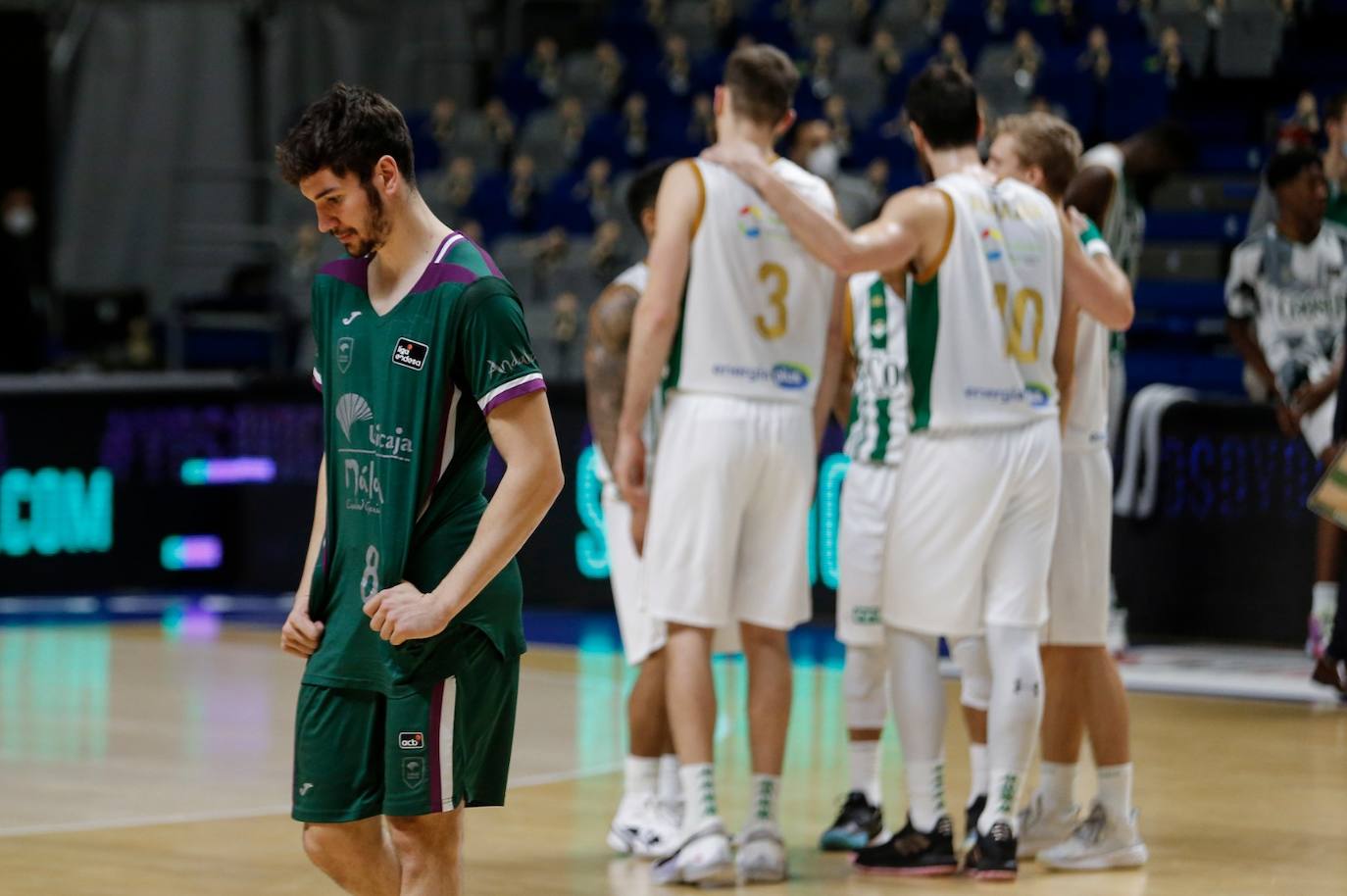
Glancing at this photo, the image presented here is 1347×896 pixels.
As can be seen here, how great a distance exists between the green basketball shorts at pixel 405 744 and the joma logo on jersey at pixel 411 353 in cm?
48

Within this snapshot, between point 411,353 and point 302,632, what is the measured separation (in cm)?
55

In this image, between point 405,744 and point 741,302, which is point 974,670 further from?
point 405,744

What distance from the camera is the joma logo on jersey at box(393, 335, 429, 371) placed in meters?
3.97

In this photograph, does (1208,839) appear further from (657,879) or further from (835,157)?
(835,157)

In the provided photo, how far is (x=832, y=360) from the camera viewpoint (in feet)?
20.9

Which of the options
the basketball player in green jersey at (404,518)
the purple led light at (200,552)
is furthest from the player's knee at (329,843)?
the purple led light at (200,552)

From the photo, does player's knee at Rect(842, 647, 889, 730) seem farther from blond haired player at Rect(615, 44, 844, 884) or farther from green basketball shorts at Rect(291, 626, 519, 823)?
green basketball shorts at Rect(291, 626, 519, 823)

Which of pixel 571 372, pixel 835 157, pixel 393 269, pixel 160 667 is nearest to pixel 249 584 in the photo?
pixel 571 372

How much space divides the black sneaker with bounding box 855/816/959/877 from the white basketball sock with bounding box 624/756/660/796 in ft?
2.30

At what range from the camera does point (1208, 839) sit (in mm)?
6688

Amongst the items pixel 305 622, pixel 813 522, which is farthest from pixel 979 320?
pixel 813 522

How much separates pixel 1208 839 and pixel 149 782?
345 centimetres

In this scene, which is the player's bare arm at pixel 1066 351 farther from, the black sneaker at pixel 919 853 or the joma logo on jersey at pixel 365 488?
the joma logo on jersey at pixel 365 488

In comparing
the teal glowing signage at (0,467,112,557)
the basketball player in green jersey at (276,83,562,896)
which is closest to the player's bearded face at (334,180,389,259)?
the basketball player in green jersey at (276,83,562,896)
